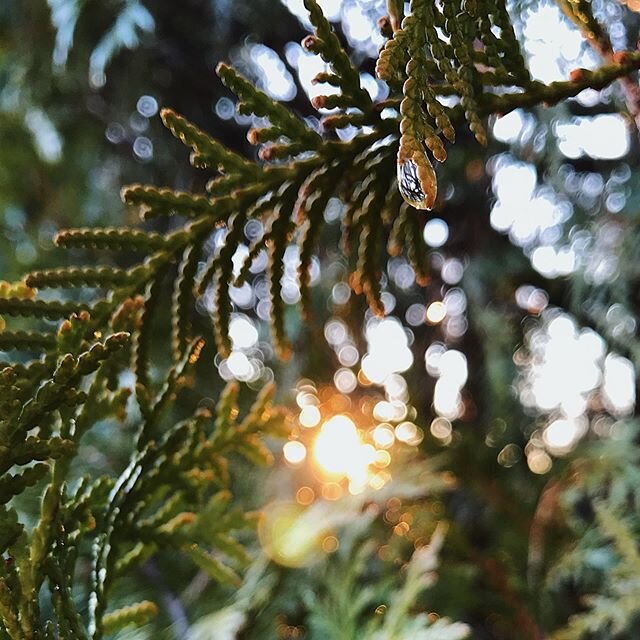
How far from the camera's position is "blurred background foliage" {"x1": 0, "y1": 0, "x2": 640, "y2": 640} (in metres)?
1.14

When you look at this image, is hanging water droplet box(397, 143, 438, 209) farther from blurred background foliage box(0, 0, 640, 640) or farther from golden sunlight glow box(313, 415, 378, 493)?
golden sunlight glow box(313, 415, 378, 493)

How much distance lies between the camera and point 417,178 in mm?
411

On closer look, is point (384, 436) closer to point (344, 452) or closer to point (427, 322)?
point (344, 452)

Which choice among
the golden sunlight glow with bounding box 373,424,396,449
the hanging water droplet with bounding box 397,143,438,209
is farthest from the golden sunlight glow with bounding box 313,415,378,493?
the hanging water droplet with bounding box 397,143,438,209

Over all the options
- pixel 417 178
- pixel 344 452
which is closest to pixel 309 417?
pixel 344 452

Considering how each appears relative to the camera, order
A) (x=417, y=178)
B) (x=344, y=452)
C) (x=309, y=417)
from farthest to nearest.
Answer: (x=309, y=417), (x=344, y=452), (x=417, y=178)

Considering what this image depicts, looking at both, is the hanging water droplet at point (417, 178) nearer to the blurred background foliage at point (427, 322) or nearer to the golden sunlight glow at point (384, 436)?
the blurred background foliage at point (427, 322)

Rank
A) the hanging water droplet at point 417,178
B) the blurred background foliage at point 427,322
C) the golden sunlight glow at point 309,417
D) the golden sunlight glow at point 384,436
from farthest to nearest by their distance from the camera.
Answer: the golden sunlight glow at point 309,417 → the golden sunlight glow at point 384,436 → the blurred background foliage at point 427,322 → the hanging water droplet at point 417,178

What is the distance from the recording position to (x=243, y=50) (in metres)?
1.51

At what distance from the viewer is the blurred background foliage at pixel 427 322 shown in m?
1.14

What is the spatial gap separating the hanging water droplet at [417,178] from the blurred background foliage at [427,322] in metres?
0.57

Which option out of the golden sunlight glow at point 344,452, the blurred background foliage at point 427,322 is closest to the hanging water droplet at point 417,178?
Answer: the blurred background foliage at point 427,322

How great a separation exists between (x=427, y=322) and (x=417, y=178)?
1.26 m

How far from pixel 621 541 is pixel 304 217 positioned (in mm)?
718
